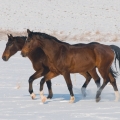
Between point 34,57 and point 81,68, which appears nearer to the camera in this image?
point 81,68

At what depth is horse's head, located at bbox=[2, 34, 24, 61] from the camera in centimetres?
1088

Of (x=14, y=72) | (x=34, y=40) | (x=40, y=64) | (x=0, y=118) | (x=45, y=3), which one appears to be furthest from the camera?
(x=45, y=3)

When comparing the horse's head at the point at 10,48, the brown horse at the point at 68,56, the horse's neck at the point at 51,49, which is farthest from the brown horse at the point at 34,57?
the horse's neck at the point at 51,49

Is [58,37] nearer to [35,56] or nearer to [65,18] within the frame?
[65,18]

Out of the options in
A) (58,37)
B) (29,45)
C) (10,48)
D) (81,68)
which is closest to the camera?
(29,45)

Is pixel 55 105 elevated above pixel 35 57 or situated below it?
below

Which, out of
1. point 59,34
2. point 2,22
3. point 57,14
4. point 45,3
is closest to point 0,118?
point 59,34

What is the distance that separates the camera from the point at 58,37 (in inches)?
1097

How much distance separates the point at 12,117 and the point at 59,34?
21063mm

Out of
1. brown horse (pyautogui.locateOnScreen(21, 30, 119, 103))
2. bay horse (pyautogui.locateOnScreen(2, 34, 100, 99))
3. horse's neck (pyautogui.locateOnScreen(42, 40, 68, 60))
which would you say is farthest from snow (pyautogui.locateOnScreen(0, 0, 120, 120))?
horse's neck (pyautogui.locateOnScreen(42, 40, 68, 60))

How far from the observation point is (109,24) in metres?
32.5

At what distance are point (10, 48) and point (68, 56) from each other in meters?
1.64

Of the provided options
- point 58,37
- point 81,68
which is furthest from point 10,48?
point 58,37

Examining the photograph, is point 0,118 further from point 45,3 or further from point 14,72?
point 45,3
